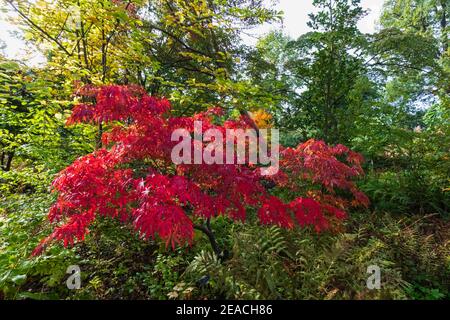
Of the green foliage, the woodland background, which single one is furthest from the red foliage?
the woodland background

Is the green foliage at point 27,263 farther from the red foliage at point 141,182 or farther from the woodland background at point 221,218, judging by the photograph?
the red foliage at point 141,182

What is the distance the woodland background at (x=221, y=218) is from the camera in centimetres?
229

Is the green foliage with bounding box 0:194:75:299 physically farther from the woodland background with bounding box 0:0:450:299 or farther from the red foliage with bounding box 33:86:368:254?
the red foliage with bounding box 33:86:368:254

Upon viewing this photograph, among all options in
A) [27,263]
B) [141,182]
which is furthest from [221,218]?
[27,263]

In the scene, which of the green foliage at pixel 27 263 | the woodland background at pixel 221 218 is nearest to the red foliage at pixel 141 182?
the green foliage at pixel 27 263

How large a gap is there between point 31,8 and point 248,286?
438 cm

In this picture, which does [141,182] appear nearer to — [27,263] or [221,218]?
[27,263]

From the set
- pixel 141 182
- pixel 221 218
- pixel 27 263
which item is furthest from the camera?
pixel 221 218

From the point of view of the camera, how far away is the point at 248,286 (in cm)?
209

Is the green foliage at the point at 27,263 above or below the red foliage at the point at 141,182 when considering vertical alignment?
below

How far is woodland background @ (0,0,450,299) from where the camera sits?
7.50 ft

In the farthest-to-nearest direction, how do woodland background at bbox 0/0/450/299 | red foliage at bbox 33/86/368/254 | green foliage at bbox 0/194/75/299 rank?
woodland background at bbox 0/0/450/299, green foliage at bbox 0/194/75/299, red foliage at bbox 33/86/368/254

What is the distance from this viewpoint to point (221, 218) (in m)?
3.60
